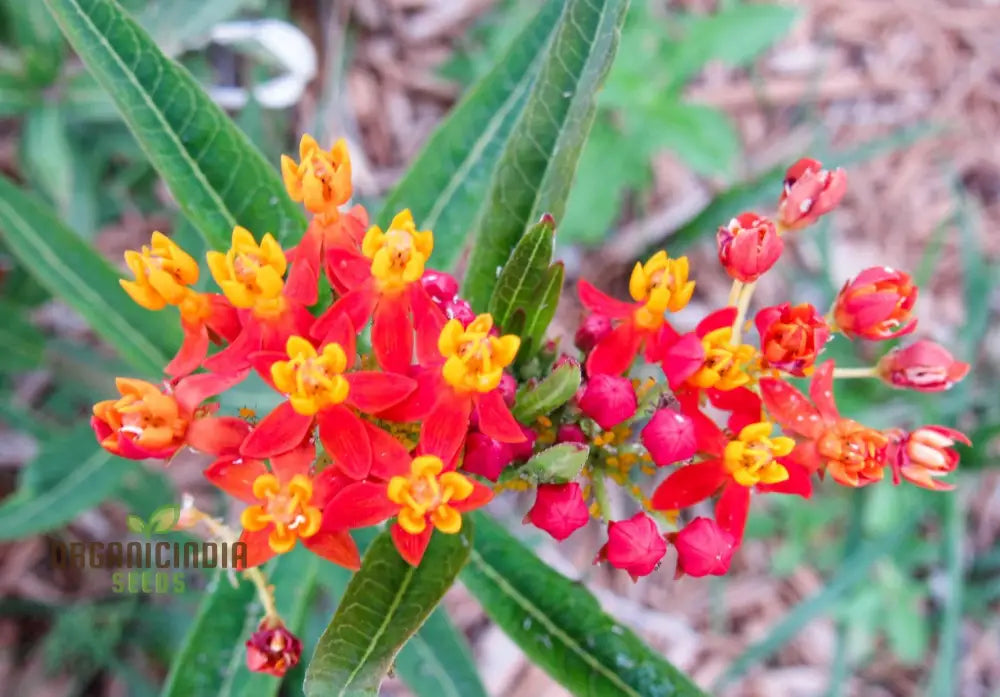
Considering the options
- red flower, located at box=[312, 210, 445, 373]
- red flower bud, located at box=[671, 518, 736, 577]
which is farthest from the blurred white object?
red flower bud, located at box=[671, 518, 736, 577]

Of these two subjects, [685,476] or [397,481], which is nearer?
[397,481]

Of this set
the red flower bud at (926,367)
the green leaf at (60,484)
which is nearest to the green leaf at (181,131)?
the green leaf at (60,484)

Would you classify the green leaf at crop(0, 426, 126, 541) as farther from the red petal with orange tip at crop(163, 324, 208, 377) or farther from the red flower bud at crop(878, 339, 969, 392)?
the red flower bud at crop(878, 339, 969, 392)

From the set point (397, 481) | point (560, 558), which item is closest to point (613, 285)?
point (560, 558)

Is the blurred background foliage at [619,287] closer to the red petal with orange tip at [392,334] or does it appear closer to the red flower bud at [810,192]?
the red flower bud at [810,192]

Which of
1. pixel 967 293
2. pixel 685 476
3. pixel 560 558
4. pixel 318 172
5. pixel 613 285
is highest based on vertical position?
pixel 318 172

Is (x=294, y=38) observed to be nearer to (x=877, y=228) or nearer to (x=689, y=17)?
(x=689, y=17)
